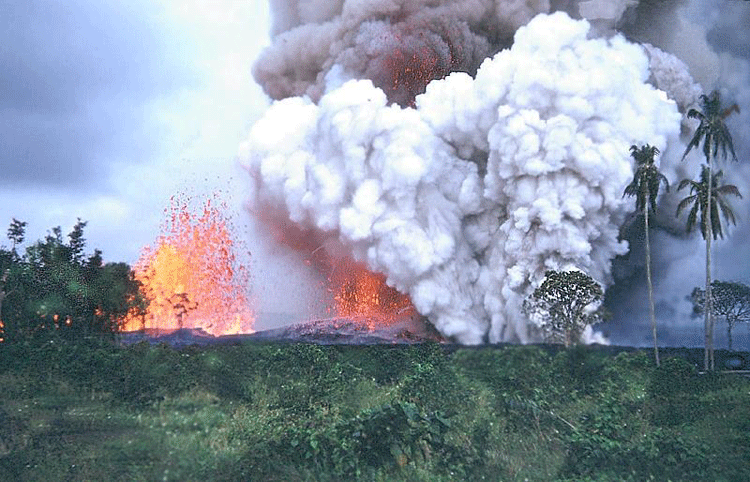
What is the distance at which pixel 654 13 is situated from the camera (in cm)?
1917

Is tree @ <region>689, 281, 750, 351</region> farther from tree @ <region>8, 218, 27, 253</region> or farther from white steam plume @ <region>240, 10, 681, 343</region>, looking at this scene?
tree @ <region>8, 218, 27, 253</region>

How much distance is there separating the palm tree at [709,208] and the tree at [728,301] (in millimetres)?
701

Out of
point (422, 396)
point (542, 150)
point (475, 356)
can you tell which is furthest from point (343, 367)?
point (542, 150)

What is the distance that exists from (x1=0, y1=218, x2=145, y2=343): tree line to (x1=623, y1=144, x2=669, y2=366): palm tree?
11083mm

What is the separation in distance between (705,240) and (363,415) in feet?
29.7

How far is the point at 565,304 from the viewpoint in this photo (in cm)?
1648

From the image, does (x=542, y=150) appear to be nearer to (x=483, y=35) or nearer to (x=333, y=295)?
(x=483, y=35)

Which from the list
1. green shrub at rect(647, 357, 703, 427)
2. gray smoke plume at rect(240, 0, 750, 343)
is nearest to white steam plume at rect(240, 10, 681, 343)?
gray smoke plume at rect(240, 0, 750, 343)

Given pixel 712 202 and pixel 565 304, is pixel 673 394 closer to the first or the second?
pixel 565 304

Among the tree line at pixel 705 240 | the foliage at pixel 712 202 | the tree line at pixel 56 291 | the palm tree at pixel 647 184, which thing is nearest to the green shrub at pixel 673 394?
the tree line at pixel 705 240

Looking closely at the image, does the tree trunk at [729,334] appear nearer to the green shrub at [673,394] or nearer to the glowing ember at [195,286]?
the green shrub at [673,394]

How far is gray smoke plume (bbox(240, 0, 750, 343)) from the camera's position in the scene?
1823 cm

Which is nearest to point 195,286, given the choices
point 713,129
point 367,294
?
point 367,294

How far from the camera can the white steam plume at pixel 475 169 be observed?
18.2 meters
